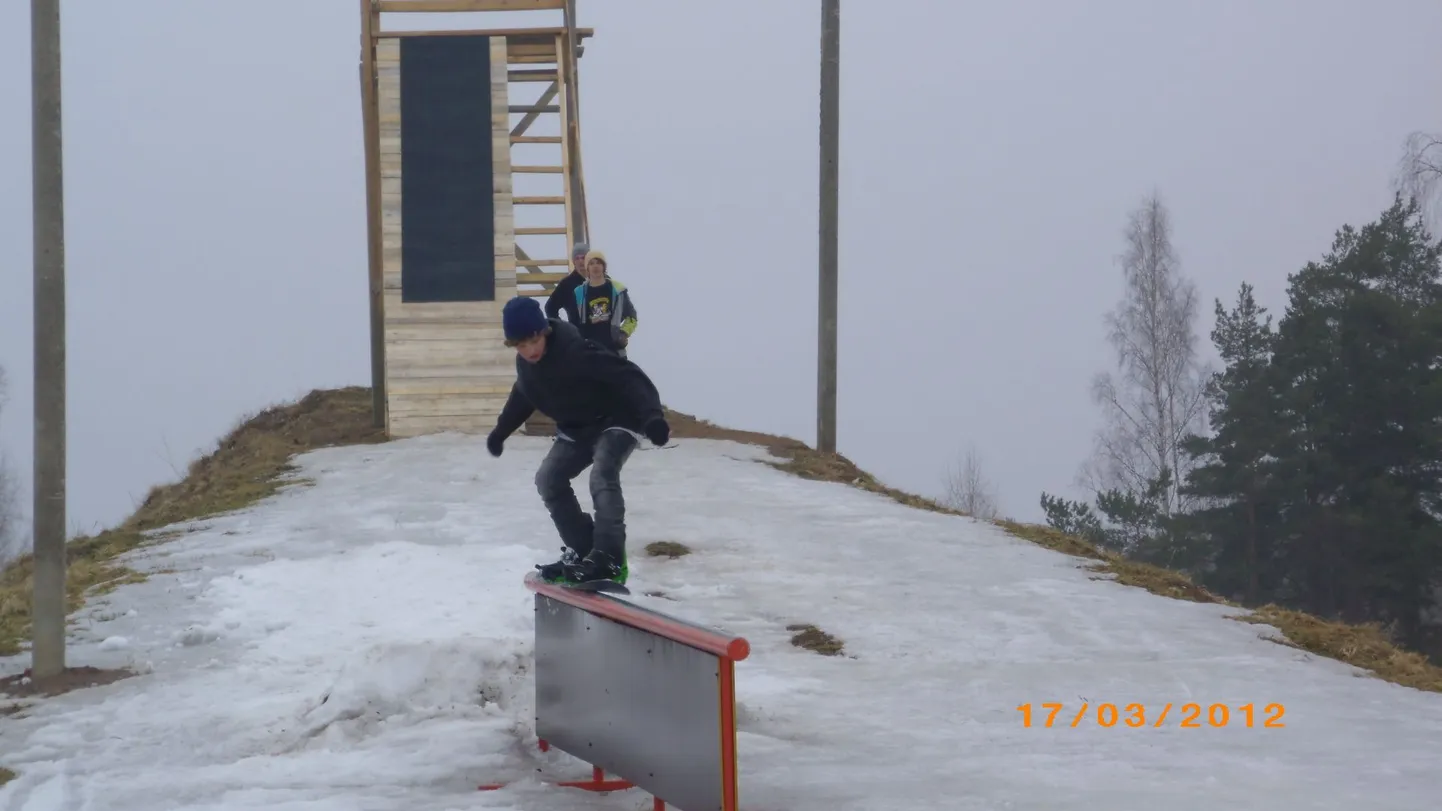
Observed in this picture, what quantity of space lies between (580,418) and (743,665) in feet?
6.70

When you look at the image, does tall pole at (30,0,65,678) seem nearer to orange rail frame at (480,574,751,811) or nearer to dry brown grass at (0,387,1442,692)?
dry brown grass at (0,387,1442,692)

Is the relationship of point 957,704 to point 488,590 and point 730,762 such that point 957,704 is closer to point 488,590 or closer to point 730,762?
point 730,762

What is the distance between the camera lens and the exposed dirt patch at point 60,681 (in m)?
7.46

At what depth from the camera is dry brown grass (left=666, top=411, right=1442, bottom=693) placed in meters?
8.71

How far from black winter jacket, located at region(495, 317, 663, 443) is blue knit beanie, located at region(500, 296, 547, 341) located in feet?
0.58

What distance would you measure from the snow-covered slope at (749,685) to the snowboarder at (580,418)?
0.74m

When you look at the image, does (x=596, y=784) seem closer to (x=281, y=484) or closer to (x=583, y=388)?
(x=583, y=388)

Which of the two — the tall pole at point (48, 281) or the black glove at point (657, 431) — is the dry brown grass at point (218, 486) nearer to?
the tall pole at point (48, 281)

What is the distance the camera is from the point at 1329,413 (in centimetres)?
3020

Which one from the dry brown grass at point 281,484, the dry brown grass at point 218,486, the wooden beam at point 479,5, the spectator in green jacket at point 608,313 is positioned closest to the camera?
the dry brown grass at point 281,484

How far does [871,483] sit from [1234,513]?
17225mm
